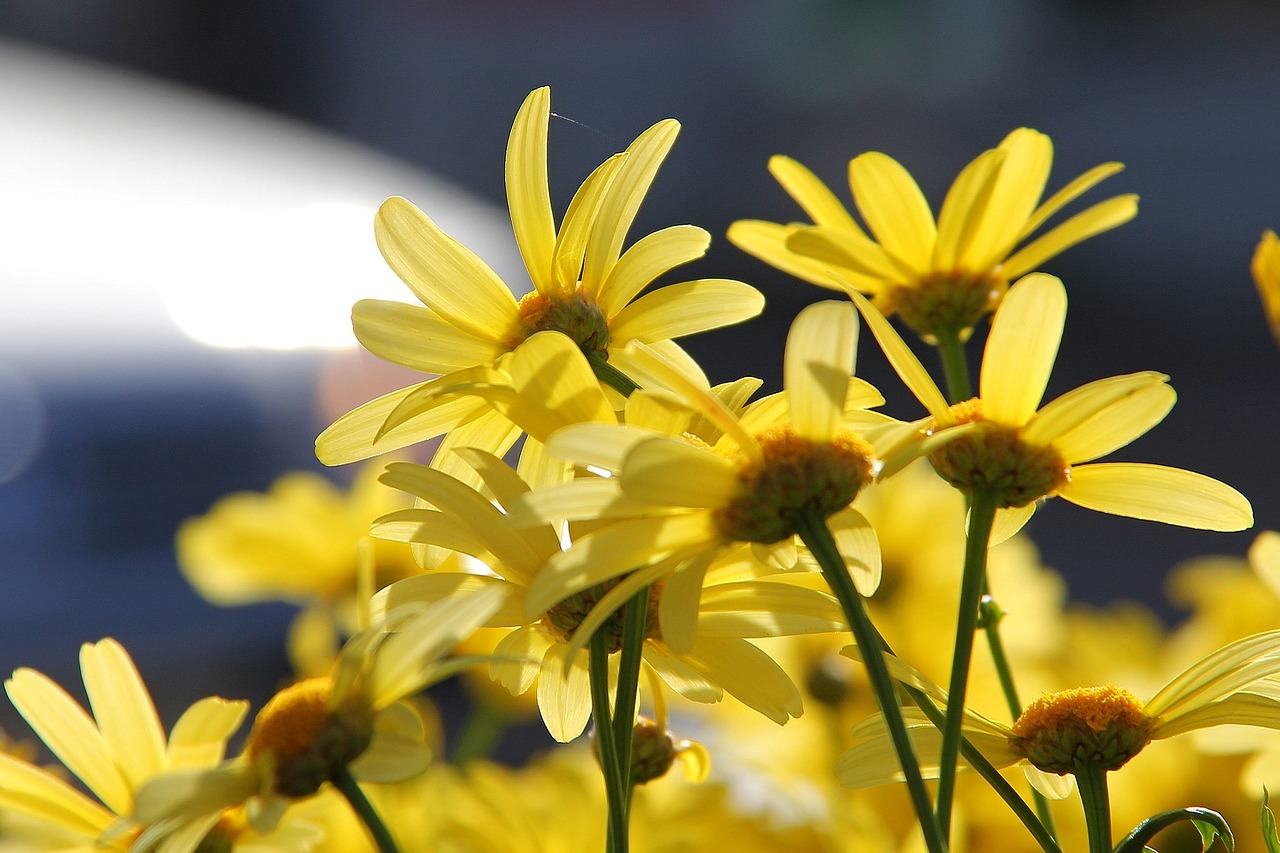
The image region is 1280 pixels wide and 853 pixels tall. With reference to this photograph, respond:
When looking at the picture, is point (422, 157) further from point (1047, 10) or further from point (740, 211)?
point (1047, 10)

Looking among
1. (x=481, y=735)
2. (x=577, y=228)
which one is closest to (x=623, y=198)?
(x=577, y=228)

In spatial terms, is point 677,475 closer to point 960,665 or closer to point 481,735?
point 960,665

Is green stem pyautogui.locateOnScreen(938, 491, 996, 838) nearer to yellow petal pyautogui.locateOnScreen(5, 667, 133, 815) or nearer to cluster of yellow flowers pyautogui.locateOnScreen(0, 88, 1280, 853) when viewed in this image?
cluster of yellow flowers pyautogui.locateOnScreen(0, 88, 1280, 853)

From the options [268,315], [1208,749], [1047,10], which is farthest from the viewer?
[1047,10]

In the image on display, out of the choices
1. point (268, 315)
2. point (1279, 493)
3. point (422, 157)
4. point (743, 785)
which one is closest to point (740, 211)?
point (422, 157)

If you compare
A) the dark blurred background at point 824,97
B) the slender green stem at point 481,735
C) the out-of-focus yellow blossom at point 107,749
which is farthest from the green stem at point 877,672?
the dark blurred background at point 824,97

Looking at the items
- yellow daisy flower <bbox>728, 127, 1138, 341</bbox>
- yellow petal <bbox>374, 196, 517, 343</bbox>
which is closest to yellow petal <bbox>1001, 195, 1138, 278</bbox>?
yellow daisy flower <bbox>728, 127, 1138, 341</bbox>
